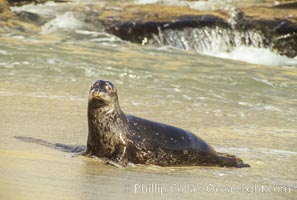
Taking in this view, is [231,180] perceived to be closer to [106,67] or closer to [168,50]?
[106,67]

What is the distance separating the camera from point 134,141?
584 cm

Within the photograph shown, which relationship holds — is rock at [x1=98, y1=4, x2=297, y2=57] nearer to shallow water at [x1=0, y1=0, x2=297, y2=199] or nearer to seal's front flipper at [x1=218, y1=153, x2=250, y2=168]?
shallow water at [x1=0, y1=0, x2=297, y2=199]

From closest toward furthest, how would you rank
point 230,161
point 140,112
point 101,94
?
point 101,94 < point 230,161 < point 140,112

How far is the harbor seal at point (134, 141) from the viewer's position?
5.75 metres

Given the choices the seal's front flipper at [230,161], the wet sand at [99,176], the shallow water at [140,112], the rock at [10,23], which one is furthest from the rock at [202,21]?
the seal's front flipper at [230,161]

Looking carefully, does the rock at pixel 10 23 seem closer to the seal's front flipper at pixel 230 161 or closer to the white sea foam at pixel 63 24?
the white sea foam at pixel 63 24

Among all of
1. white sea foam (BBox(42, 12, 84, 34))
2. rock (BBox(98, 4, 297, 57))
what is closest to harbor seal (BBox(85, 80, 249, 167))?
rock (BBox(98, 4, 297, 57))

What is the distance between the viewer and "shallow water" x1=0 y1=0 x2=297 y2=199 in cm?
500

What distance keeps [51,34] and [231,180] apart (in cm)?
952

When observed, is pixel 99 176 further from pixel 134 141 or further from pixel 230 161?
pixel 230 161

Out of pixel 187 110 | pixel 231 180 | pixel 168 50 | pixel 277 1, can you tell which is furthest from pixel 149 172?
pixel 277 1

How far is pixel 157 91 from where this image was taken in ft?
33.0

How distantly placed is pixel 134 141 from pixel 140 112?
Result: 2684 millimetres

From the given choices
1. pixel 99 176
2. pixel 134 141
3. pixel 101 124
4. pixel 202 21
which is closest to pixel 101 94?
pixel 101 124
